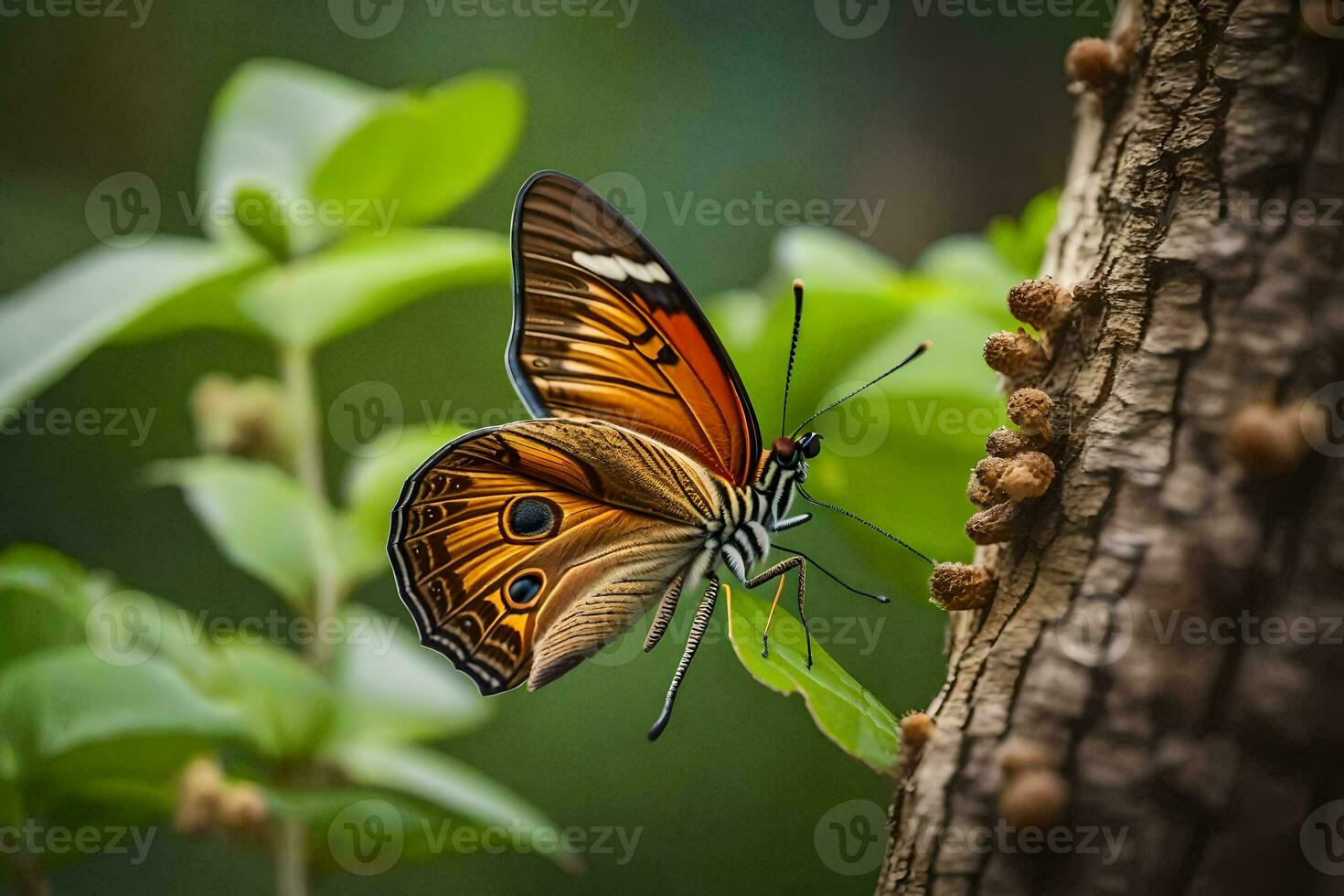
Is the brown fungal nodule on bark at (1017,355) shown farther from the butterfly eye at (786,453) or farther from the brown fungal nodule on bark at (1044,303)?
the butterfly eye at (786,453)

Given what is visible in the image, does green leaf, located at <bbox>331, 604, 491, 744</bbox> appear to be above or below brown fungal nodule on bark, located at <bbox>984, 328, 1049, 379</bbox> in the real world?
below

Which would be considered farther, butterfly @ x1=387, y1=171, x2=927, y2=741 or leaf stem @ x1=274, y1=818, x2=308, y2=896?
leaf stem @ x1=274, y1=818, x2=308, y2=896

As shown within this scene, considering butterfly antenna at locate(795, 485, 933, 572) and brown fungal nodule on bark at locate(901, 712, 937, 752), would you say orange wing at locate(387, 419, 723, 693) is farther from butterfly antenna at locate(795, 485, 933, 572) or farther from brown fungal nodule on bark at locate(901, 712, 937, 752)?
brown fungal nodule on bark at locate(901, 712, 937, 752)

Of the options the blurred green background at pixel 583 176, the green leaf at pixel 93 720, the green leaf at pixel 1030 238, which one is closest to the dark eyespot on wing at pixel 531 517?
the green leaf at pixel 93 720

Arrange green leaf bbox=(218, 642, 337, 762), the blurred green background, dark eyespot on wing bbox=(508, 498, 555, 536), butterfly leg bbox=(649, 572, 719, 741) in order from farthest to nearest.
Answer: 1. the blurred green background
2. green leaf bbox=(218, 642, 337, 762)
3. dark eyespot on wing bbox=(508, 498, 555, 536)
4. butterfly leg bbox=(649, 572, 719, 741)

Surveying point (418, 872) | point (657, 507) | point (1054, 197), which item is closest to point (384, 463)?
point (657, 507)

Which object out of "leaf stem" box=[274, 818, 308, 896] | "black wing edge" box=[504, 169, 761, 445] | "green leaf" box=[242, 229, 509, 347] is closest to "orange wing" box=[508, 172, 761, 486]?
"black wing edge" box=[504, 169, 761, 445]

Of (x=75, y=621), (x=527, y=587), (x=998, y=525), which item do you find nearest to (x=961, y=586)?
(x=998, y=525)
